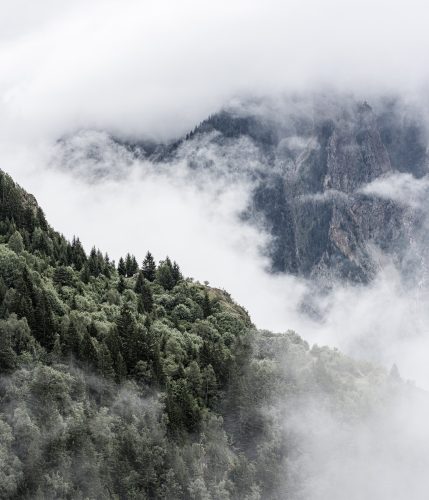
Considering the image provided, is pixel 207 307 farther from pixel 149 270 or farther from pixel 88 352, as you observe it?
pixel 88 352

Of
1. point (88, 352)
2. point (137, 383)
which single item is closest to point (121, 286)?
point (137, 383)

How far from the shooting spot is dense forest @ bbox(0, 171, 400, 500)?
12044 centimetres

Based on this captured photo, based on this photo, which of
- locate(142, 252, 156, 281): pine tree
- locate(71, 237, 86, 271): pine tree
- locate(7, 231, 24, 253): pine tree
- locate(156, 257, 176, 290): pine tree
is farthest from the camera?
locate(142, 252, 156, 281): pine tree

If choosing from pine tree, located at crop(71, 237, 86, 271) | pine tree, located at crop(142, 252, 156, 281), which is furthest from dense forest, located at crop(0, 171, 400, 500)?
pine tree, located at crop(142, 252, 156, 281)

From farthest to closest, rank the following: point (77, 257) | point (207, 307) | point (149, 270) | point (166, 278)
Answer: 1. point (149, 270)
2. point (166, 278)
3. point (207, 307)
4. point (77, 257)

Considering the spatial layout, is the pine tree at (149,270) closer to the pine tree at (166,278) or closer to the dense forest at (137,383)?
the pine tree at (166,278)

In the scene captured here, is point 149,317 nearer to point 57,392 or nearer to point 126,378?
point 126,378

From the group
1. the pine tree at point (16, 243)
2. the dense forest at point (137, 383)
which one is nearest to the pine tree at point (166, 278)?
the dense forest at point (137, 383)

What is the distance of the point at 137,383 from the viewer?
459ft

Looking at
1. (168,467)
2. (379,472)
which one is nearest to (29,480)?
(168,467)

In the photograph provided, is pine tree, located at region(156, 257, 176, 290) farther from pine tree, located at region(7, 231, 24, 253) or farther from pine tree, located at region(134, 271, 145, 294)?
pine tree, located at region(7, 231, 24, 253)

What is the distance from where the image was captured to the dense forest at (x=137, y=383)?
120 metres

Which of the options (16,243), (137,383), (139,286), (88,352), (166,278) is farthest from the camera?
(166,278)

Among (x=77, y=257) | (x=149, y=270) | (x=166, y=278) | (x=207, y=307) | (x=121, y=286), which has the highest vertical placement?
(x=149, y=270)
